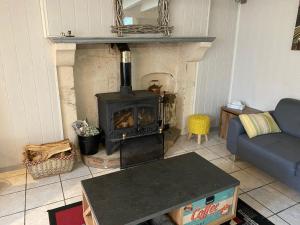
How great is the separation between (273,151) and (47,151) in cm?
230

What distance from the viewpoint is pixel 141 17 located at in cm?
267

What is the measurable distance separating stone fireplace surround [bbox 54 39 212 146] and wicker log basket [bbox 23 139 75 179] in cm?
27

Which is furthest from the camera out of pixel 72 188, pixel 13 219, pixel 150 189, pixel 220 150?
pixel 220 150

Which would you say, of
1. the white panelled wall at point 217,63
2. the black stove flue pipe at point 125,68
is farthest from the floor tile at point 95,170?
the white panelled wall at point 217,63

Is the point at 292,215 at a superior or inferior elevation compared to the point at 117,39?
inferior

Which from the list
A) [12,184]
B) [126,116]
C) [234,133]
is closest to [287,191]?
[234,133]

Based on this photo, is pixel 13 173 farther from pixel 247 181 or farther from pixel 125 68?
pixel 247 181

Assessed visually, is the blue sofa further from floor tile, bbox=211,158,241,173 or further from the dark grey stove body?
the dark grey stove body

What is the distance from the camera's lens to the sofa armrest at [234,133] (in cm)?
271

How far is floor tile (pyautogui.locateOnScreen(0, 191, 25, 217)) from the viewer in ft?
6.68

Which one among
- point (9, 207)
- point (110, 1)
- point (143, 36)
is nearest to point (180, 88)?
point (143, 36)

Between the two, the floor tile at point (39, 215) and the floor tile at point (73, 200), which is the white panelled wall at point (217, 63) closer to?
the floor tile at point (73, 200)

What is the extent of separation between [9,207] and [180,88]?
8.23 ft

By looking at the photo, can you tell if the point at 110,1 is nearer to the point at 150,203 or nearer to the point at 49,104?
the point at 49,104
